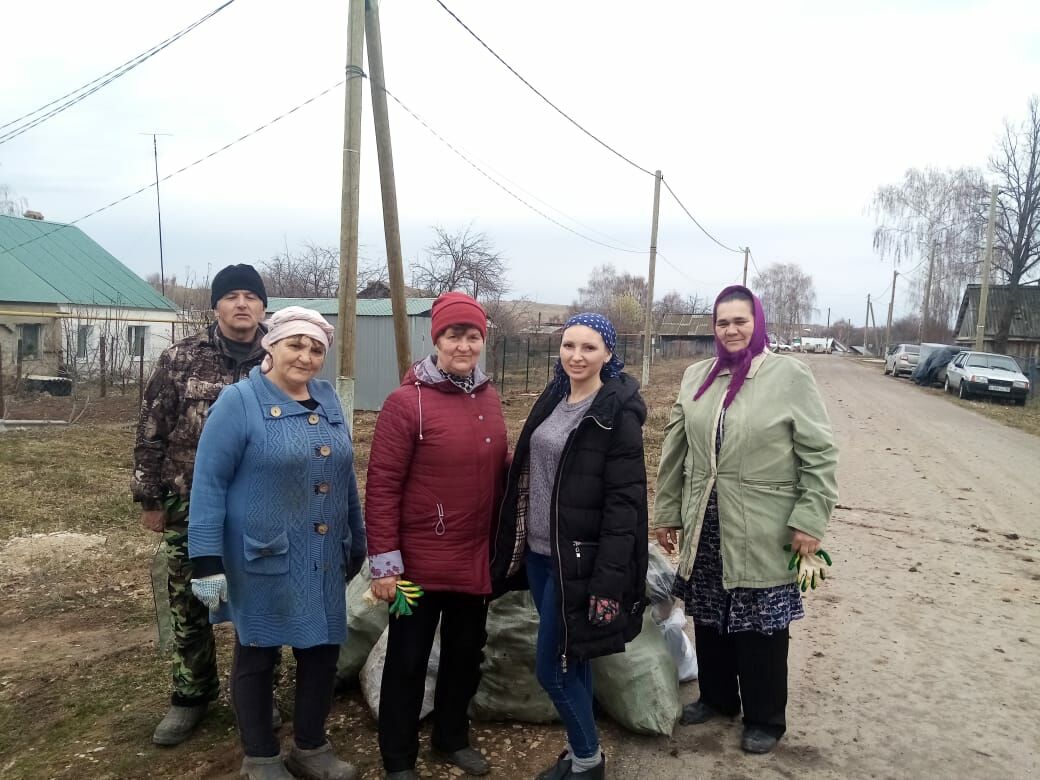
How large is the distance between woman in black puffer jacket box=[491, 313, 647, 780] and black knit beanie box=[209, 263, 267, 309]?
1191mm

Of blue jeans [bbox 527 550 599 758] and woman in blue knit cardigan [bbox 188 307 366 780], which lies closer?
woman in blue knit cardigan [bbox 188 307 366 780]

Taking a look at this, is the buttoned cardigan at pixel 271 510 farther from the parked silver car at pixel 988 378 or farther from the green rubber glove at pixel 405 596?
the parked silver car at pixel 988 378

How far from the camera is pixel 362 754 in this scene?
271 cm

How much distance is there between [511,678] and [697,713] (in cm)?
78

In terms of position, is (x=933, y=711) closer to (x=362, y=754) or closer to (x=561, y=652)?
(x=561, y=652)

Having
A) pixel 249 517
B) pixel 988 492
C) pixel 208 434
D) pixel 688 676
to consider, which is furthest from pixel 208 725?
pixel 988 492

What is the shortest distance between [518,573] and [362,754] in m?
0.89

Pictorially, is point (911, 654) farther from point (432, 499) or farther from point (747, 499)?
point (432, 499)

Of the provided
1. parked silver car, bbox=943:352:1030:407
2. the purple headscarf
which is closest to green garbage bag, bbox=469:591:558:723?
the purple headscarf

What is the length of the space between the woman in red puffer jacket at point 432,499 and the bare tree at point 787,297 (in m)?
82.3

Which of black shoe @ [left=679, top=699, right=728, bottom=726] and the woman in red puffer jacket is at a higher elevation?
the woman in red puffer jacket

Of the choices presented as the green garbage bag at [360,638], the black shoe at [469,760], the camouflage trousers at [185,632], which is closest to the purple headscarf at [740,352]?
the black shoe at [469,760]

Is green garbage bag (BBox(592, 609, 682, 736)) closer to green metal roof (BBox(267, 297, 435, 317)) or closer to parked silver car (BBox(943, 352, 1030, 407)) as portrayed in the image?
green metal roof (BBox(267, 297, 435, 317))

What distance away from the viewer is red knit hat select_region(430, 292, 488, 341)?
244cm
